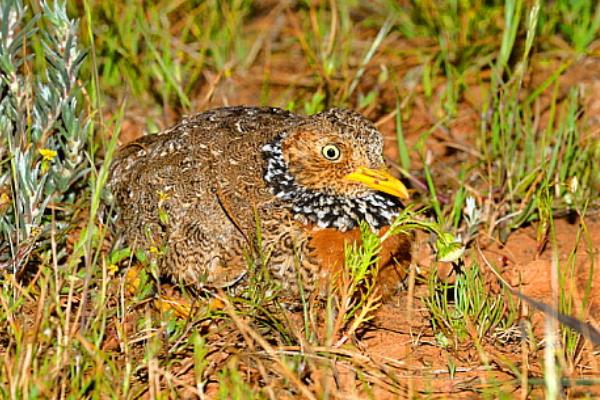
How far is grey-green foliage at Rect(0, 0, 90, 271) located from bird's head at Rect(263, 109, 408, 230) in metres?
1.02

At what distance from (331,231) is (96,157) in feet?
5.74

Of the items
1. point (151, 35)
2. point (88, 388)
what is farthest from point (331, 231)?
point (151, 35)

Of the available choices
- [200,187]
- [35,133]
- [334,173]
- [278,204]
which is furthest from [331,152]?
[35,133]

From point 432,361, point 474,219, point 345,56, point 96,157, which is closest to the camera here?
point 432,361

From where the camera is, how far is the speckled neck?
4812 mm

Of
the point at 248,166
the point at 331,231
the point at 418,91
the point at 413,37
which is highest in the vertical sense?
the point at 413,37

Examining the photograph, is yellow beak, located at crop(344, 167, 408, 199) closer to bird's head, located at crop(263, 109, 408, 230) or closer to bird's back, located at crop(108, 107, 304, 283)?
bird's head, located at crop(263, 109, 408, 230)

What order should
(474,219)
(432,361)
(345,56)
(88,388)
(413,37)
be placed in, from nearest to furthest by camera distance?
(88,388) → (432,361) → (474,219) → (345,56) → (413,37)

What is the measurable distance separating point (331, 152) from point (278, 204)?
0.33 metres

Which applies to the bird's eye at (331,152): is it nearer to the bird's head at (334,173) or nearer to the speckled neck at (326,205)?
the bird's head at (334,173)

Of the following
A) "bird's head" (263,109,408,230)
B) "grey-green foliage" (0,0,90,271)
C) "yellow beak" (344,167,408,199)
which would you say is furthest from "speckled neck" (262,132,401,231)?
"grey-green foliage" (0,0,90,271)

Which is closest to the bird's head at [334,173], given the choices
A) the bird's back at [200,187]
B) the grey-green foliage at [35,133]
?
the bird's back at [200,187]

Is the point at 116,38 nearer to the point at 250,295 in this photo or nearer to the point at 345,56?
the point at 345,56

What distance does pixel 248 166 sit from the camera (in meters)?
5.00
